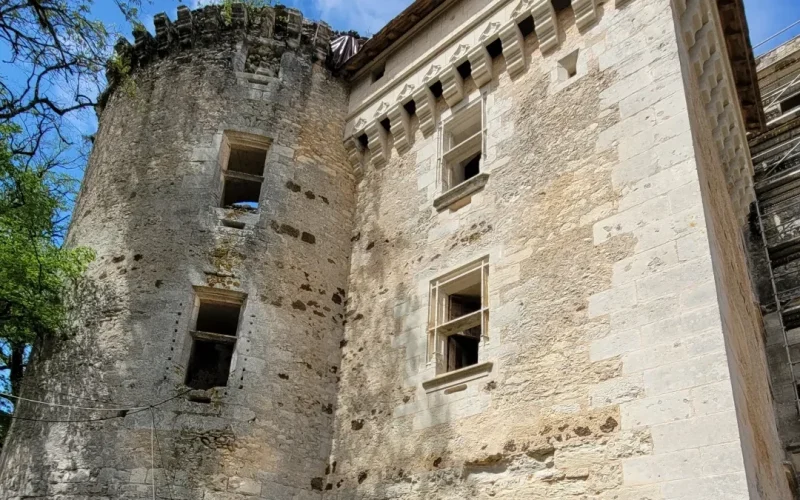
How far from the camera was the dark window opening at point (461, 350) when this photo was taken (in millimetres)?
7637

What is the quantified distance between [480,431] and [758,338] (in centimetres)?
430

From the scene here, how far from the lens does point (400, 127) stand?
9773mm

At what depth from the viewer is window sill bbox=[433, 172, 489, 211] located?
314 inches

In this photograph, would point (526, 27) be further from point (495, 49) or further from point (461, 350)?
point (461, 350)

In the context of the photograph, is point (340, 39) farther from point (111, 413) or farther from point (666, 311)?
point (666, 311)

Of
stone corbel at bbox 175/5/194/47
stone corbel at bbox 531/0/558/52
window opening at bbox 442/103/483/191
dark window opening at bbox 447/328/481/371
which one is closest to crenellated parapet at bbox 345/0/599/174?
stone corbel at bbox 531/0/558/52

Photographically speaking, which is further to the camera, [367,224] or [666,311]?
[367,224]

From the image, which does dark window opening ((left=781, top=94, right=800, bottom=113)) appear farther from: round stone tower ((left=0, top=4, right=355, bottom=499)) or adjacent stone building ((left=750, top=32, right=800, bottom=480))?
round stone tower ((left=0, top=4, right=355, bottom=499))

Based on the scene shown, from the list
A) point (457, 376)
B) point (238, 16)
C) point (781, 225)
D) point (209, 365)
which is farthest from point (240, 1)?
point (781, 225)

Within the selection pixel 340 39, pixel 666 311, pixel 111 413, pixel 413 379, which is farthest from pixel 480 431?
pixel 340 39

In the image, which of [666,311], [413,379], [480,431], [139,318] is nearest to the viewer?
[666,311]

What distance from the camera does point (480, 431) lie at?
21.4 ft

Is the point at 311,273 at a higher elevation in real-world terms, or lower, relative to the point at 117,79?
lower

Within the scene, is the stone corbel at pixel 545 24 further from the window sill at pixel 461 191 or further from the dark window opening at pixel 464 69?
the window sill at pixel 461 191
